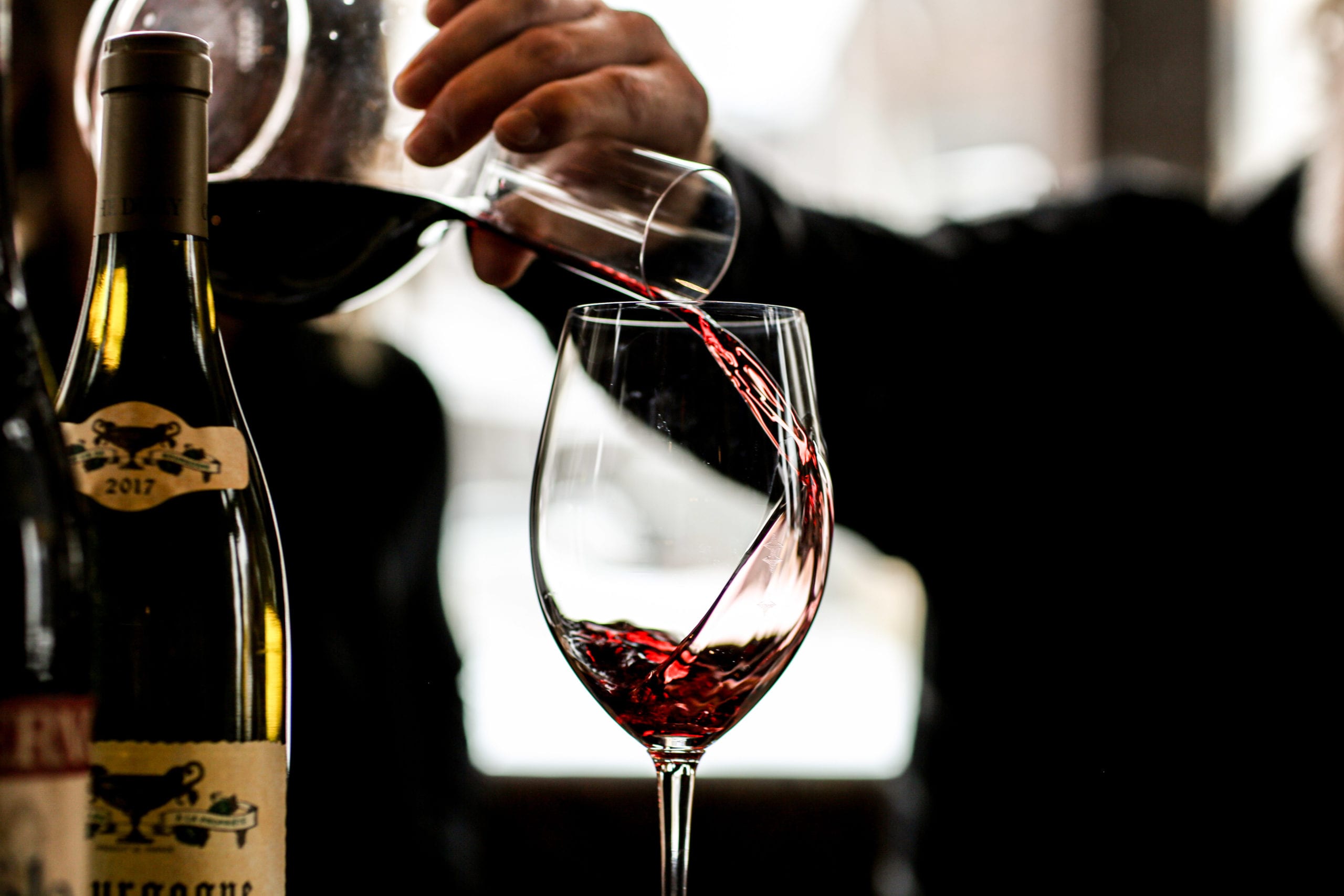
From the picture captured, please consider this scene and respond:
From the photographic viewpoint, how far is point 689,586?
378 mm

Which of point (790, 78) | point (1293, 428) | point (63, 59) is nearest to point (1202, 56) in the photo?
point (790, 78)

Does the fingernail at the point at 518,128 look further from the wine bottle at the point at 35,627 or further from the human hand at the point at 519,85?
the wine bottle at the point at 35,627

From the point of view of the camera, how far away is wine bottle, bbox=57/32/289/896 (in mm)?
329

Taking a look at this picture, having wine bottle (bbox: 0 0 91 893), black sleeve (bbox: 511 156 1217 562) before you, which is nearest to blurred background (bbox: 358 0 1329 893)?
black sleeve (bbox: 511 156 1217 562)

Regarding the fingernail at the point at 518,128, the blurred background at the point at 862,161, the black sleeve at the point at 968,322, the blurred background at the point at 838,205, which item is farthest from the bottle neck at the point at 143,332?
the blurred background at the point at 862,161

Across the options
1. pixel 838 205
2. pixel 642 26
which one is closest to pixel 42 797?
pixel 642 26

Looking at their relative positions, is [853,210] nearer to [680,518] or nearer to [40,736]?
[680,518]

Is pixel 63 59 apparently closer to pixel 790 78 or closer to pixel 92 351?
pixel 92 351

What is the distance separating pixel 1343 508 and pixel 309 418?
0.99 m

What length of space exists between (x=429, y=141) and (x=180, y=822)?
0.23m

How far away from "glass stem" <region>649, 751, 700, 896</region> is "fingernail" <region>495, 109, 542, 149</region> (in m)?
0.21

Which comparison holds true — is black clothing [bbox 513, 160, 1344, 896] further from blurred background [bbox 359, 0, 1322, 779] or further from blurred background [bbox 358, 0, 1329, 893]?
blurred background [bbox 359, 0, 1322, 779]

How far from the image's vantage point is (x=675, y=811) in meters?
0.37

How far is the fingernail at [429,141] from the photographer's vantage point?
44 cm
